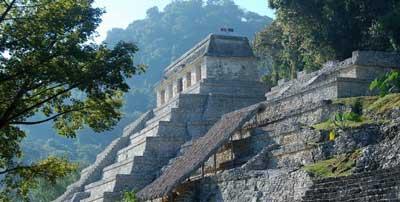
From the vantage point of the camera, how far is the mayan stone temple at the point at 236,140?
49.5 feet

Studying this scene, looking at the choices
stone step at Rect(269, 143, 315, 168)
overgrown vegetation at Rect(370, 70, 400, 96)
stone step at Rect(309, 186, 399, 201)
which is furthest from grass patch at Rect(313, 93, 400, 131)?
stone step at Rect(309, 186, 399, 201)

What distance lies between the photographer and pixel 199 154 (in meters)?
19.1

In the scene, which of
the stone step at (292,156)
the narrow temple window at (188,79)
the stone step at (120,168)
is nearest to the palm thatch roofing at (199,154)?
the stone step at (292,156)

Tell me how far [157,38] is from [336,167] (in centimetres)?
10318

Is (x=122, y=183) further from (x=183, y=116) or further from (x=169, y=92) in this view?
(x=169, y=92)

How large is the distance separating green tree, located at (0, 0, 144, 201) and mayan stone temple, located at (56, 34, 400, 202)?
4213mm

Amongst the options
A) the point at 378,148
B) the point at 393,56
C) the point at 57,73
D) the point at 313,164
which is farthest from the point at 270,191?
the point at 393,56

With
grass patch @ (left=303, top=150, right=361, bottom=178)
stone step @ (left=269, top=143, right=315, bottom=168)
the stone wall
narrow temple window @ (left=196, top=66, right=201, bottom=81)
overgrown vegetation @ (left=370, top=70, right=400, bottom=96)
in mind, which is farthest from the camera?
narrow temple window @ (left=196, top=66, right=201, bottom=81)

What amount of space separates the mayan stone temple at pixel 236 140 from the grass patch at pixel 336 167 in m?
0.24

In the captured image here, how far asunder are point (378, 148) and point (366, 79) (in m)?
7.97

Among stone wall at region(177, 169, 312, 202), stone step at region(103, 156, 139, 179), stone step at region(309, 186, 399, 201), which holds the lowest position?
stone step at region(309, 186, 399, 201)

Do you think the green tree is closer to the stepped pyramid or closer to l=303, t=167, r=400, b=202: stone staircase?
l=303, t=167, r=400, b=202: stone staircase

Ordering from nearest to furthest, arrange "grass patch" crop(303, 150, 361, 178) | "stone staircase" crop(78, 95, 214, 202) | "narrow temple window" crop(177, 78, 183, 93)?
"grass patch" crop(303, 150, 361, 178) < "stone staircase" crop(78, 95, 214, 202) < "narrow temple window" crop(177, 78, 183, 93)

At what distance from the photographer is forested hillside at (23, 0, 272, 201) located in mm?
82375
